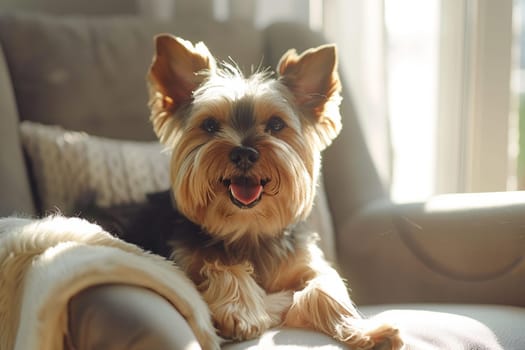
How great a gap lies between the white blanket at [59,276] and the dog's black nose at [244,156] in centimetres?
26

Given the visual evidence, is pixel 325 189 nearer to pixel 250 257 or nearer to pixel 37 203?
pixel 250 257

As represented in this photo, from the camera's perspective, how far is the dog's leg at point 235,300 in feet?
4.19

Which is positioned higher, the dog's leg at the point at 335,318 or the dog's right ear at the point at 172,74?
the dog's right ear at the point at 172,74

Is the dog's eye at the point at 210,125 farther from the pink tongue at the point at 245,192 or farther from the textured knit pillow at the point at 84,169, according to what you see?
the textured knit pillow at the point at 84,169

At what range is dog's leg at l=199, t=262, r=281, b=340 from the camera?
4.19 ft

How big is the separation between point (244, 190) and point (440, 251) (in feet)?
2.04

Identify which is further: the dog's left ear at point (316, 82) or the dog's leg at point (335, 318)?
the dog's left ear at point (316, 82)

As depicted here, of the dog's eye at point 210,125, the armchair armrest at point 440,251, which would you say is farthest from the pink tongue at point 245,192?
the armchair armrest at point 440,251

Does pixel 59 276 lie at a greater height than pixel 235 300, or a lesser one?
greater

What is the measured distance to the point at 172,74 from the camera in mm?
1431

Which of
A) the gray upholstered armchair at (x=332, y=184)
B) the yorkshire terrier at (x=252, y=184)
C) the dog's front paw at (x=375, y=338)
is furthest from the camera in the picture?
the gray upholstered armchair at (x=332, y=184)

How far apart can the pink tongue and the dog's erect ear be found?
0.28 metres

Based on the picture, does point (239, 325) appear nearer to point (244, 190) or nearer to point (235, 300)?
point (235, 300)

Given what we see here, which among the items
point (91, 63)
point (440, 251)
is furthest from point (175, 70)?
point (440, 251)
